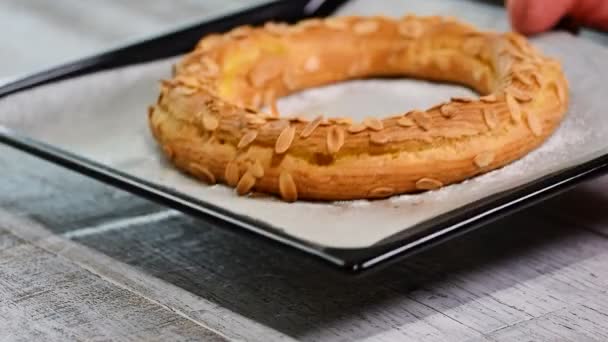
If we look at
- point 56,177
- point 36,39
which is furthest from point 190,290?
point 36,39

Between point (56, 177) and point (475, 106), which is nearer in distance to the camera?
point (475, 106)

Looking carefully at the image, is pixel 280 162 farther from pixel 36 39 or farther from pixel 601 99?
pixel 36 39

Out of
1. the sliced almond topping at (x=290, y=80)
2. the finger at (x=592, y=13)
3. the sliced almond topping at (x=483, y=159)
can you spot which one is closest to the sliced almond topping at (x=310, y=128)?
Answer: the sliced almond topping at (x=483, y=159)

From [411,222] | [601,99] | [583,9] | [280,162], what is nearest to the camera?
[411,222]

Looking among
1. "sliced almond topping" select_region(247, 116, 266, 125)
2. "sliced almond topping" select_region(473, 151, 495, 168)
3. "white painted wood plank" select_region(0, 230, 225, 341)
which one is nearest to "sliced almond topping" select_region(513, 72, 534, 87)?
"sliced almond topping" select_region(473, 151, 495, 168)

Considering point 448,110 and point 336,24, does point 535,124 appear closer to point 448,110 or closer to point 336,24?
point 448,110

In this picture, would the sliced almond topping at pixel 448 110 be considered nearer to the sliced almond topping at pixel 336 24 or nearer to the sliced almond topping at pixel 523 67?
the sliced almond topping at pixel 523 67

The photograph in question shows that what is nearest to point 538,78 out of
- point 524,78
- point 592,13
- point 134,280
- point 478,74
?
point 524,78

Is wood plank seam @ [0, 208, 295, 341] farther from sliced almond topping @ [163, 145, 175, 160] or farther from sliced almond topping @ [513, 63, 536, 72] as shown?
sliced almond topping @ [513, 63, 536, 72]
